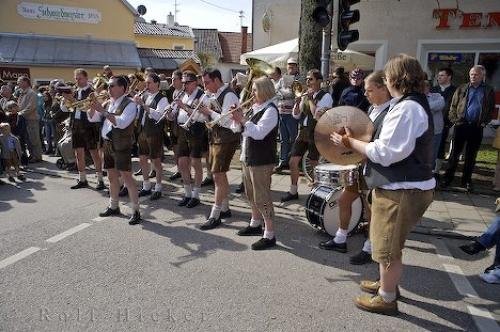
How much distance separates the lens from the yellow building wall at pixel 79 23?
2314 cm

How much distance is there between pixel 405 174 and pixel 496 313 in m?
1.64

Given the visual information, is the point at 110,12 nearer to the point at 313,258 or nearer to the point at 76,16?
the point at 76,16

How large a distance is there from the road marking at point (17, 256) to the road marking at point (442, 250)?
4755 millimetres

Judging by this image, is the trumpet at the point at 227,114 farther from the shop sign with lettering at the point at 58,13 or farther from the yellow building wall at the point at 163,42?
the yellow building wall at the point at 163,42

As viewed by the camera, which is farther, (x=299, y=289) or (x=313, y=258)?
(x=313, y=258)

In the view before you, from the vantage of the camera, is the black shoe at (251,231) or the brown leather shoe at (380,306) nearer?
the brown leather shoe at (380,306)

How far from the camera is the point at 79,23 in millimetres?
25328

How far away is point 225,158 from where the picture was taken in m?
5.55

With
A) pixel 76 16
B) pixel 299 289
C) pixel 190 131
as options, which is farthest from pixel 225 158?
pixel 76 16

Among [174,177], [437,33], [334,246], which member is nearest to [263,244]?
[334,246]

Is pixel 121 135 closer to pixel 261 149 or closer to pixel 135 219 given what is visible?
pixel 135 219

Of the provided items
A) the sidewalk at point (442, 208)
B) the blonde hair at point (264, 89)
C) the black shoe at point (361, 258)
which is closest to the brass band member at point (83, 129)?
the sidewalk at point (442, 208)

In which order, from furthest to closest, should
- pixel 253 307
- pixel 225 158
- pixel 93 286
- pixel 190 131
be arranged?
pixel 190 131 → pixel 225 158 → pixel 93 286 → pixel 253 307

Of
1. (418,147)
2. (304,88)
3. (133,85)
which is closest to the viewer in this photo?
(418,147)
